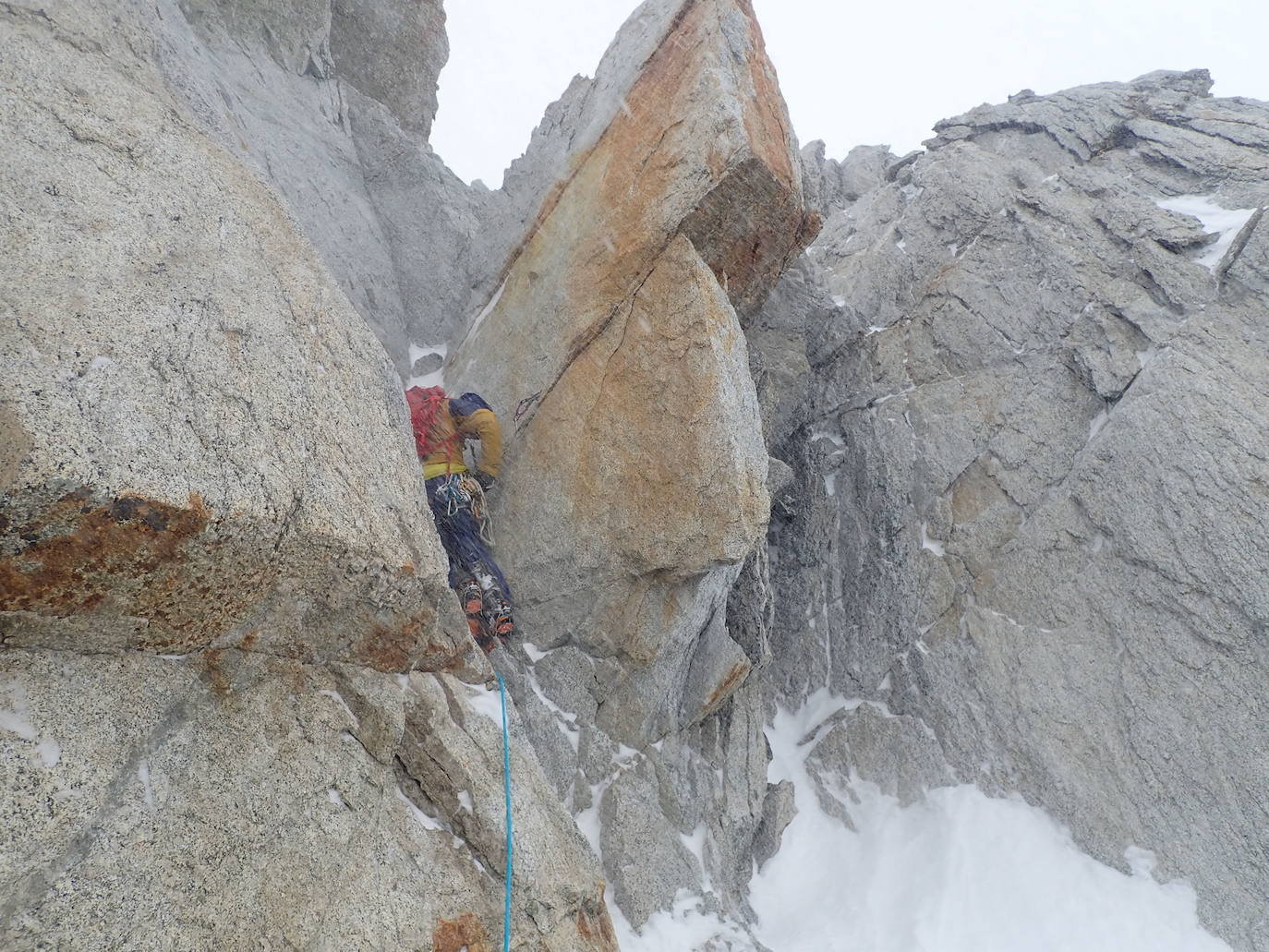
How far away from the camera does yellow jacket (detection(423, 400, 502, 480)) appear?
8.21 metres

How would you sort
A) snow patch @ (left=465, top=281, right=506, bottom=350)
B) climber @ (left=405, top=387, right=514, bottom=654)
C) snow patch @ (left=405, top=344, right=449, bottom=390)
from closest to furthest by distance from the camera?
climber @ (left=405, top=387, right=514, bottom=654)
snow patch @ (left=465, top=281, right=506, bottom=350)
snow patch @ (left=405, top=344, right=449, bottom=390)

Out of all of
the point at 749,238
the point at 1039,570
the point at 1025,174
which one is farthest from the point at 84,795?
the point at 1025,174

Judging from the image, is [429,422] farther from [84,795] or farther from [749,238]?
[84,795]

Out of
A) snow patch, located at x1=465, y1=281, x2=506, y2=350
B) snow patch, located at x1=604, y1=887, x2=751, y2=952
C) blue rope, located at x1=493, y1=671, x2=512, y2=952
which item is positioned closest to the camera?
blue rope, located at x1=493, y1=671, x2=512, y2=952

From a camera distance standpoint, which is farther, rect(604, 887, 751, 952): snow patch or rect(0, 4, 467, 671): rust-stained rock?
rect(604, 887, 751, 952): snow patch

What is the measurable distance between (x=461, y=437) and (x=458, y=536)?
128cm

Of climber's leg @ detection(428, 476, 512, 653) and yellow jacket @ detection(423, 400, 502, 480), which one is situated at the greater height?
yellow jacket @ detection(423, 400, 502, 480)

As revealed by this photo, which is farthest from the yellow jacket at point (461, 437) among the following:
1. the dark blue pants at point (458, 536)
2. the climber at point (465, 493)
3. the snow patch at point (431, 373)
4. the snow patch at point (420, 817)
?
the snow patch at point (420, 817)

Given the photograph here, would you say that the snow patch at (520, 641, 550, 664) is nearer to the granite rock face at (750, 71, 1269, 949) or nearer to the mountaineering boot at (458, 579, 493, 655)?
the mountaineering boot at (458, 579, 493, 655)

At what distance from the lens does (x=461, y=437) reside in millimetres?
8477

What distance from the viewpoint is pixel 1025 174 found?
591 inches

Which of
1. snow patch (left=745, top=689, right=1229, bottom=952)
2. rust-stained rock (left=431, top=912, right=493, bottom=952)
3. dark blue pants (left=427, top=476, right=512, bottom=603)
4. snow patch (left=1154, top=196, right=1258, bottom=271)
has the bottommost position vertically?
snow patch (left=745, top=689, right=1229, bottom=952)

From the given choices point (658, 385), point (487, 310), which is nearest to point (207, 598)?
point (658, 385)

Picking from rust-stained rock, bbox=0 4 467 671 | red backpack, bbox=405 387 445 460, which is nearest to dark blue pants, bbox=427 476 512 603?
red backpack, bbox=405 387 445 460
